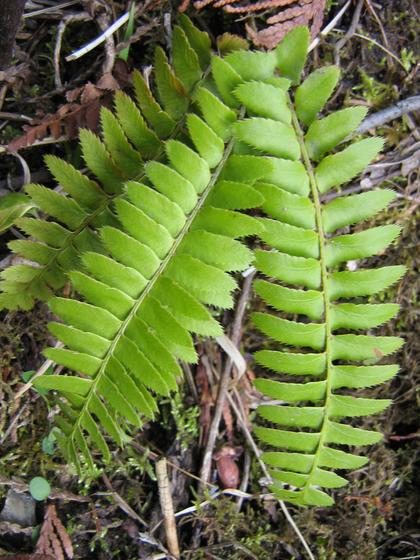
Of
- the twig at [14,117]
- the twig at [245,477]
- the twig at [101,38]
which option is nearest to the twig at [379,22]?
the twig at [101,38]

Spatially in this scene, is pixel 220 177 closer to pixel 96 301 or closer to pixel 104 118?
pixel 104 118

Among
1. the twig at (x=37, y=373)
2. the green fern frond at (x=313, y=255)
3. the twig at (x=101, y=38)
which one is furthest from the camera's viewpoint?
the twig at (x=37, y=373)

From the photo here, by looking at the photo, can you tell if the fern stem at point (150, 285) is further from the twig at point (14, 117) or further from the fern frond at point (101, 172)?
the twig at point (14, 117)

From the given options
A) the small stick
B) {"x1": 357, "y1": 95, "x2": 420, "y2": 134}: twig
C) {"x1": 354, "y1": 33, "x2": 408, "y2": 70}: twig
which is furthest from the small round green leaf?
{"x1": 354, "y1": 33, "x2": 408, "y2": 70}: twig

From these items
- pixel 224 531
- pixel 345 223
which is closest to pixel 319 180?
pixel 345 223

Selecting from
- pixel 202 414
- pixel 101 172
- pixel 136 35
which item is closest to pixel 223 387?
pixel 202 414

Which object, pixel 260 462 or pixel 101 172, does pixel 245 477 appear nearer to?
pixel 260 462
